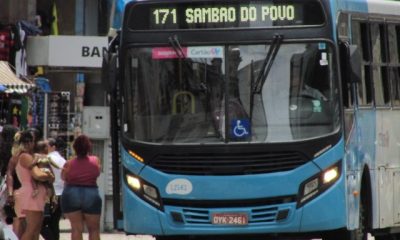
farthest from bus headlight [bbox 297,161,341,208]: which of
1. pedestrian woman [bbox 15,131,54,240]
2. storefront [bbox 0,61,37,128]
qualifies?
storefront [bbox 0,61,37,128]

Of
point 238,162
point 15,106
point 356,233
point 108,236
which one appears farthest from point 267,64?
point 15,106

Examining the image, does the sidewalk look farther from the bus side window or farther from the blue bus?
the blue bus

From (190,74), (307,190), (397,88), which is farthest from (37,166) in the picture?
(397,88)

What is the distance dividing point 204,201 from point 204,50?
67.2 inches

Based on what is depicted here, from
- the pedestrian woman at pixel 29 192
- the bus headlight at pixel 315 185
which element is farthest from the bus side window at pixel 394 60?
the pedestrian woman at pixel 29 192

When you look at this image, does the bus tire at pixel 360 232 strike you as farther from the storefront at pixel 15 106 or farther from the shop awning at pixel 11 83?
the storefront at pixel 15 106

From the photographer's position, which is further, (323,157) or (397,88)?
(397,88)

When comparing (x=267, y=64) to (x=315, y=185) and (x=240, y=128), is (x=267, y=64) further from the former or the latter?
(x=315, y=185)

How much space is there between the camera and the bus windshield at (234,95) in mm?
13648

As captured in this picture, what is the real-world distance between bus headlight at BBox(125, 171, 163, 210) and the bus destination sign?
1749mm

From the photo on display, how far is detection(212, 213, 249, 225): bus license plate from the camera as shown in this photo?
13.7 m

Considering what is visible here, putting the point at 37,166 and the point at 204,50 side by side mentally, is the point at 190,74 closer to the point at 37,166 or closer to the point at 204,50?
the point at 204,50

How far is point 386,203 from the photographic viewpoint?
16.1 metres

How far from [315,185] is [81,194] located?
3.39 metres
